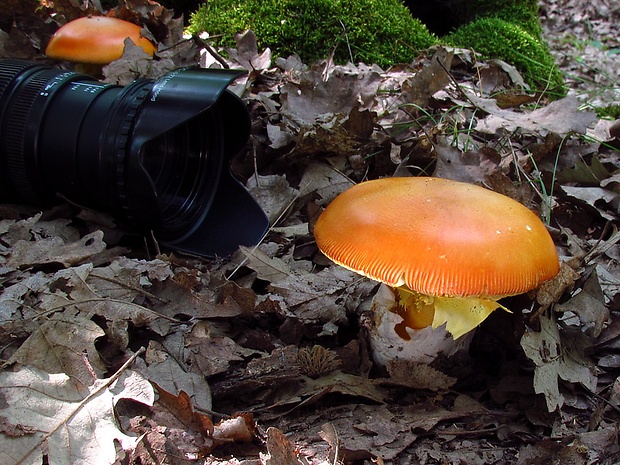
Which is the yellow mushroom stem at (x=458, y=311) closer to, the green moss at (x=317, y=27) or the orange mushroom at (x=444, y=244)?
the orange mushroom at (x=444, y=244)

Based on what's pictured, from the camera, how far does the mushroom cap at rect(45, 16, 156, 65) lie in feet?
9.46

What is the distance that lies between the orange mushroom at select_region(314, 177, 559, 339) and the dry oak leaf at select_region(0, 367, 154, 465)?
0.67 metres

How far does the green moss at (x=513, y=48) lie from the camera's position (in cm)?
388

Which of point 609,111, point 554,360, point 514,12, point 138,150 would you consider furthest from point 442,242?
point 514,12

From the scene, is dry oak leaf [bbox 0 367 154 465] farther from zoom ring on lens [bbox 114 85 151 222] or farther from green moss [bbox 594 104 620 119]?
green moss [bbox 594 104 620 119]

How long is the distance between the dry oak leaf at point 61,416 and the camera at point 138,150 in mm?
786

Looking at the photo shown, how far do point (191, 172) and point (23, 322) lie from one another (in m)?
1.04

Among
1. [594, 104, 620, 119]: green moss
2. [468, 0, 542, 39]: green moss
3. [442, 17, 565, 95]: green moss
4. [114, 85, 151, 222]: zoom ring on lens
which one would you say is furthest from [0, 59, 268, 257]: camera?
[468, 0, 542, 39]: green moss

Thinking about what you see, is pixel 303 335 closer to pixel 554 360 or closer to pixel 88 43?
pixel 554 360

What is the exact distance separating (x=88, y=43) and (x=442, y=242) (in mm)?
2361

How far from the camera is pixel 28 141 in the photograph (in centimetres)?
217

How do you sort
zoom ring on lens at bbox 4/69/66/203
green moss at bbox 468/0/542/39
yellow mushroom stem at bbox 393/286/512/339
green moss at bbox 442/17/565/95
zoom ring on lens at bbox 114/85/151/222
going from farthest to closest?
green moss at bbox 468/0/542/39 → green moss at bbox 442/17/565/95 → zoom ring on lens at bbox 4/69/66/203 → zoom ring on lens at bbox 114/85/151/222 → yellow mushroom stem at bbox 393/286/512/339

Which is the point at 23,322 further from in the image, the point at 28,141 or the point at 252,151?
the point at 252,151

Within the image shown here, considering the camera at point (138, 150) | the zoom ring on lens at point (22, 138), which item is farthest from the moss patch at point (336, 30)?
the zoom ring on lens at point (22, 138)
